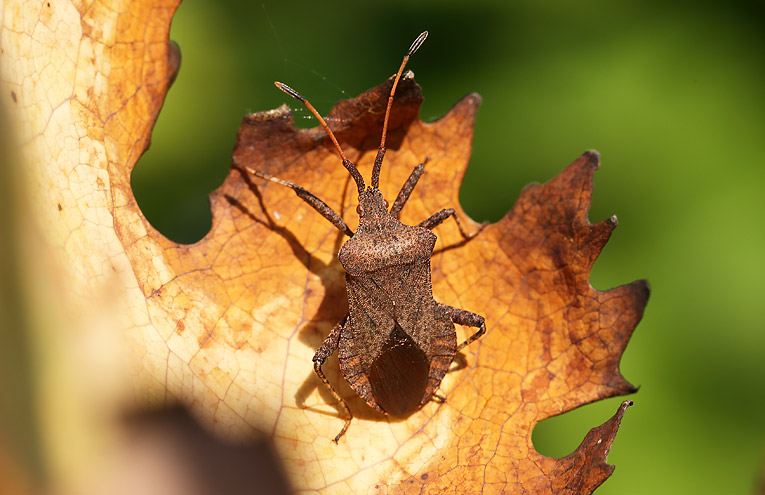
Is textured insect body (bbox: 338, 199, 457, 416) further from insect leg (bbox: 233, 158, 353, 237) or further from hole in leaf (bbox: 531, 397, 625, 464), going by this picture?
hole in leaf (bbox: 531, 397, 625, 464)

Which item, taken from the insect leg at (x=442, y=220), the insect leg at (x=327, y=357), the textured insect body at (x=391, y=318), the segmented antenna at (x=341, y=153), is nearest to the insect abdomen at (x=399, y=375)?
the textured insect body at (x=391, y=318)

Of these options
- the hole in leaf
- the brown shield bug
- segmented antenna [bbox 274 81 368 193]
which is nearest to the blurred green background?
the hole in leaf

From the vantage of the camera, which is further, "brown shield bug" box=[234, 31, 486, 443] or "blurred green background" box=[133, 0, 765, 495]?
"blurred green background" box=[133, 0, 765, 495]

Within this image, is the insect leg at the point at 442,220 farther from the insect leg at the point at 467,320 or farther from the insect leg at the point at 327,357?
the insect leg at the point at 327,357

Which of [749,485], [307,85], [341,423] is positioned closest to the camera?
[341,423]

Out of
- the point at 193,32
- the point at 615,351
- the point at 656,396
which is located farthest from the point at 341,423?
the point at 193,32

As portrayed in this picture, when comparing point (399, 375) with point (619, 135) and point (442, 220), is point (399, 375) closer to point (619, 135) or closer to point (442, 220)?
point (442, 220)

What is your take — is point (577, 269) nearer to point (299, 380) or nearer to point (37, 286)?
point (299, 380)

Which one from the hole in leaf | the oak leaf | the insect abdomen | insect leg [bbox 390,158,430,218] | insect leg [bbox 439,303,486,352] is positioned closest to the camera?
the oak leaf
